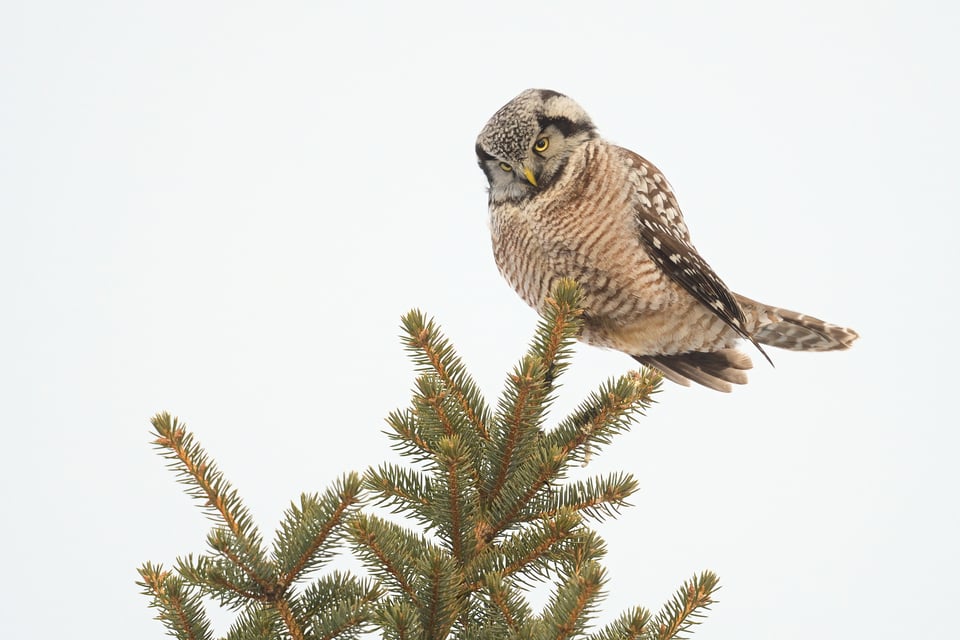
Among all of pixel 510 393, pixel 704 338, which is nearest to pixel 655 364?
pixel 704 338

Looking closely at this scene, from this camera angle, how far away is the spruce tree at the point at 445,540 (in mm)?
1862

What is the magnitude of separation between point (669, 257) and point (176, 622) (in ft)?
8.82

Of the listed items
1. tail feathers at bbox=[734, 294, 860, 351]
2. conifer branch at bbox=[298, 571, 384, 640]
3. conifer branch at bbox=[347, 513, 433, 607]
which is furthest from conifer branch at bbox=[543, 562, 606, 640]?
tail feathers at bbox=[734, 294, 860, 351]

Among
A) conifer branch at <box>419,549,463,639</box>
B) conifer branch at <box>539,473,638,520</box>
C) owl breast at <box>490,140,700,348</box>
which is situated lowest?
conifer branch at <box>419,549,463,639</box>

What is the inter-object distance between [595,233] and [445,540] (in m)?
1.98

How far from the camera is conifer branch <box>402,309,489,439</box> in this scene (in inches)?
95.3

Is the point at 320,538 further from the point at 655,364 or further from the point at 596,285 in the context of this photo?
the point at 655,364

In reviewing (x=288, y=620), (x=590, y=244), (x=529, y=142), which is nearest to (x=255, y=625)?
(x=288, y=620)

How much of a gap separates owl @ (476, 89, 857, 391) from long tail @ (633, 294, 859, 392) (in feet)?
0.72

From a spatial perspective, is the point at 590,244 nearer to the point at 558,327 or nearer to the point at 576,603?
the point at 558,327

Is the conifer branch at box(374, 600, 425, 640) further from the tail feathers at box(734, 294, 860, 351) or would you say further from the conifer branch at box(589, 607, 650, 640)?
the tail feathers at box(734, 294, 860, 351)

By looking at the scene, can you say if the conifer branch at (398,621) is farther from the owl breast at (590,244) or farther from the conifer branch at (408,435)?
the owl breast at (590,244)

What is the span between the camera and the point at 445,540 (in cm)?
211

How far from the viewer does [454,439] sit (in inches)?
78.7
